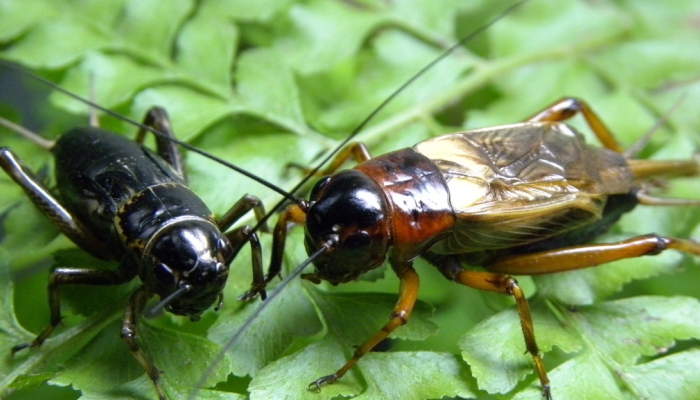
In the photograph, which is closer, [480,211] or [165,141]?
[480,211]

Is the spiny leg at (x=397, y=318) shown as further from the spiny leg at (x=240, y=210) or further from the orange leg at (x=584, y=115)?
the orange leg at (x=584, y=115)

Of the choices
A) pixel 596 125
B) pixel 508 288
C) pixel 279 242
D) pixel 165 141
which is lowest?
pixel 508 288

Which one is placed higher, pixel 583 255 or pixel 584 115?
pixel 584 115

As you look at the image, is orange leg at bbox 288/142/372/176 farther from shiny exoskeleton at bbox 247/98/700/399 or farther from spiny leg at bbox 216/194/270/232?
spiny leg at bbox 216/194/270/232

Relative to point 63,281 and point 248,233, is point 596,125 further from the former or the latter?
point 63,281

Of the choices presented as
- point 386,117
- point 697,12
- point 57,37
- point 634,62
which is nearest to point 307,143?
point 386,117

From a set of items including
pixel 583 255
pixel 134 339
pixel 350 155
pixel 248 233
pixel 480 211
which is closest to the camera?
pixel 134 339

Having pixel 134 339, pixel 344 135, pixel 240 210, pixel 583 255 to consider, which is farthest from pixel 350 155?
pixel 134 339

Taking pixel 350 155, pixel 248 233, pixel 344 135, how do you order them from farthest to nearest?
pixel 344 135, pixel 350 155, pixel 248 233
